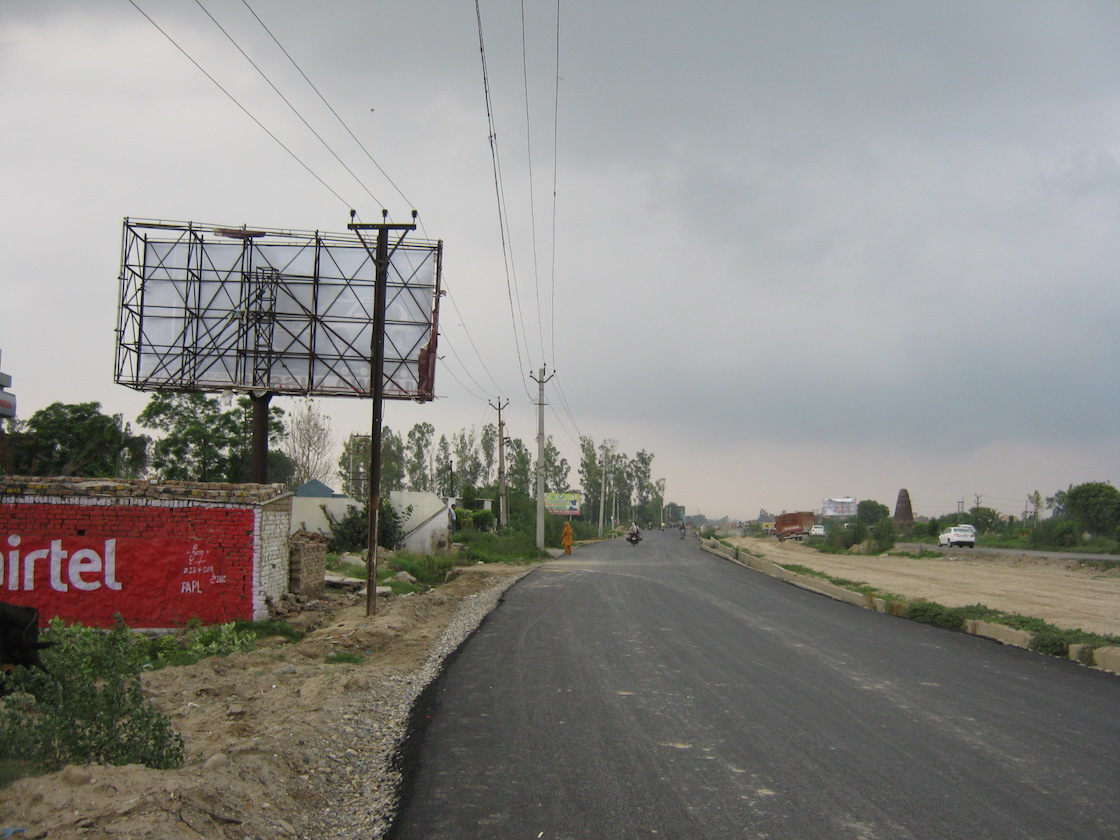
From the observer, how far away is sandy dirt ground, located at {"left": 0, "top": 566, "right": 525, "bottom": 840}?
14.6 feet

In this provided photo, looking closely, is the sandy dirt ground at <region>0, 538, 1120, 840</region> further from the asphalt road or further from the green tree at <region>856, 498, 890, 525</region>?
the green tree at <region>856, 498, 890, 525</region>

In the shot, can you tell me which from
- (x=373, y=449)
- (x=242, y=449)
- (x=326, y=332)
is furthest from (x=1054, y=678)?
(x=242, y=449)

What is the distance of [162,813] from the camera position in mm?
4516

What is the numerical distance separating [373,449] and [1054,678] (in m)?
12.6

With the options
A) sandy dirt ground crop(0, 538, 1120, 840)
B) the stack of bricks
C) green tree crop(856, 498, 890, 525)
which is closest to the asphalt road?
sandy dirt ground crop(0, 538, 1120, 840)

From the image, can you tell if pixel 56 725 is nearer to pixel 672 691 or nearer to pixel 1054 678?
pixel 672 691

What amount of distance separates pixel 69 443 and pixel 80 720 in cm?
4450

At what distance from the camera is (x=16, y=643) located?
5805 millimetres

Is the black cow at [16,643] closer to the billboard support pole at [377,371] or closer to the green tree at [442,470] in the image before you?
the billboard support pole at [377,371]

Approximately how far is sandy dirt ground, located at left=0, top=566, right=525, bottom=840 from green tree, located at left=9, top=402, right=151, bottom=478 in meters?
35.8

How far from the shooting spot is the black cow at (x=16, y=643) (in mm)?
5773

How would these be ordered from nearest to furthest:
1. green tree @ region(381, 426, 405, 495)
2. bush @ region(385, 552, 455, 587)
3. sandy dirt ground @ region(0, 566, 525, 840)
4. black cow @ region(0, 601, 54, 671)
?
sandy dirt ground @ region(0, 566, 525, 840), black cow @ region(0, 601, 54, 671), bush @ region(385, 552, 455, 587), green tree @ region(381, 426, 405, 495)

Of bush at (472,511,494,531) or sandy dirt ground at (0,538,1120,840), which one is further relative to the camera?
bush at (472,511,494,531)

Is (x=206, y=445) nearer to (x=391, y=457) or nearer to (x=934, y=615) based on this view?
(x=934, y=615)
